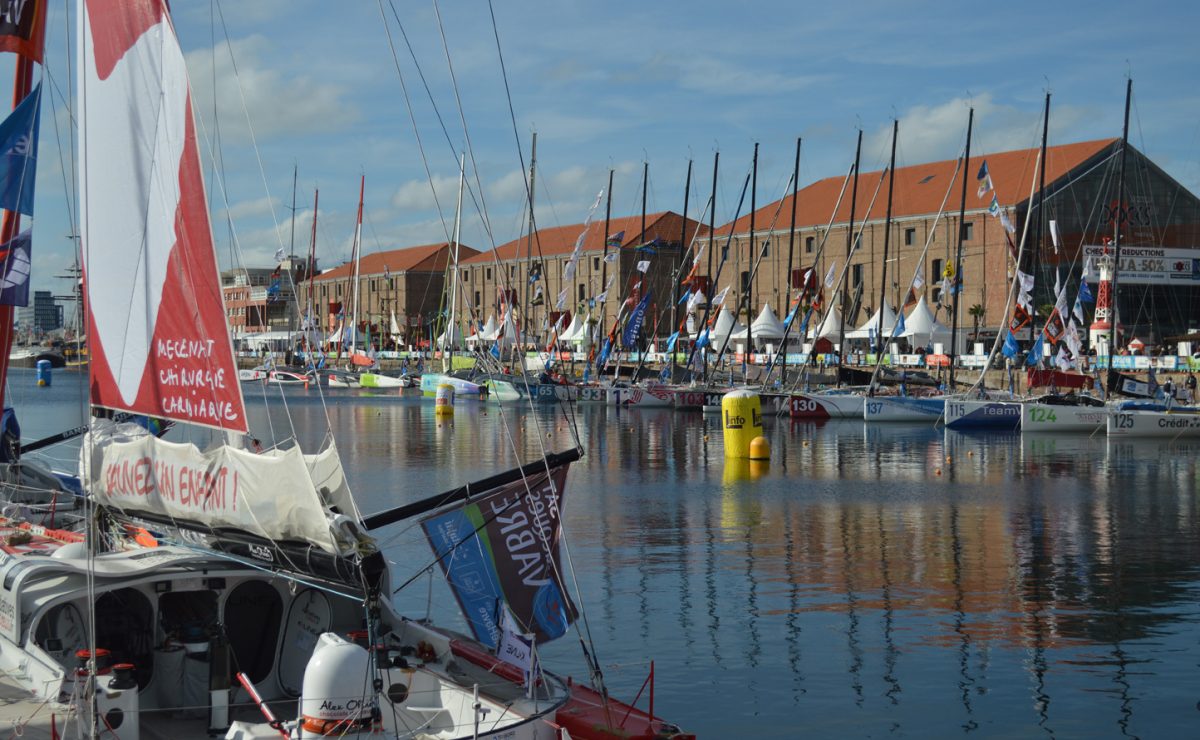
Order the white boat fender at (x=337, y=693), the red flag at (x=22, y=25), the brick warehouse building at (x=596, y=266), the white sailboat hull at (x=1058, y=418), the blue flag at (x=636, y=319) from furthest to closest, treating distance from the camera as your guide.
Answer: the brick warehouse building at (x=596, y=266)
the blue flag at (x=636, y=319)
the white sailboat hull at (x=1058, y=418)
the red flag at (x=22, y=25)
the white boat fender at (x=337, y=693)

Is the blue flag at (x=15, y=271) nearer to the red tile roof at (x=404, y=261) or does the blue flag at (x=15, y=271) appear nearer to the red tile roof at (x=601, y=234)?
the red tile roof at (x=601, y=234)

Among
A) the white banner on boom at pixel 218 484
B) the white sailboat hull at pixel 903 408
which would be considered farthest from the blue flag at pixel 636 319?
the white banner on boom at pixel 218 484

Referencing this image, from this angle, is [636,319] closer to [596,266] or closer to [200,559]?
[596,266]

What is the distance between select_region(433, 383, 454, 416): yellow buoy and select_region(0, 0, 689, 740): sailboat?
57.6 meters

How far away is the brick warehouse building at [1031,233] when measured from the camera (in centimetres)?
8856

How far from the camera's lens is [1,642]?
13.1 meters

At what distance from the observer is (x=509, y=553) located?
539 inches

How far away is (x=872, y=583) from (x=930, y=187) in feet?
285

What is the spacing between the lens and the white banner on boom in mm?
11414

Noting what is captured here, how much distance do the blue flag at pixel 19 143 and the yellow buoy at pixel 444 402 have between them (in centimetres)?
5382

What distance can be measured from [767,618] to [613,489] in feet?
57.4

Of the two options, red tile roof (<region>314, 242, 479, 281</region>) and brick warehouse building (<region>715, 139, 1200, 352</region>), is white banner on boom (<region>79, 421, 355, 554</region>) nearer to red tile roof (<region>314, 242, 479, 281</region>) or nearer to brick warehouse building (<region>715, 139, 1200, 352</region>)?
brick warehouse building (<region>715, 139, 1200, 352</region>)

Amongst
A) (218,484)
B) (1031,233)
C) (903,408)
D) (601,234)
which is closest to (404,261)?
(601,234)

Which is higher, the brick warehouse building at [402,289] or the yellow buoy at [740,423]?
the brick warehouse building at [402,289]
